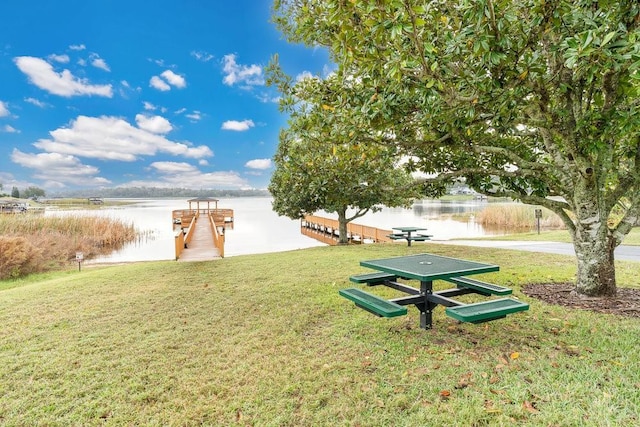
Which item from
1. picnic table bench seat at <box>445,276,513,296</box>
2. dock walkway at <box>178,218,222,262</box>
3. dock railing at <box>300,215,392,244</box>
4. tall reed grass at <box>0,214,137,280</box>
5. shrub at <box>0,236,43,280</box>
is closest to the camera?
picnic table bench seat at <box>445,276,513,296</box>

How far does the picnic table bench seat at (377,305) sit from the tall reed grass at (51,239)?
39.9 ft

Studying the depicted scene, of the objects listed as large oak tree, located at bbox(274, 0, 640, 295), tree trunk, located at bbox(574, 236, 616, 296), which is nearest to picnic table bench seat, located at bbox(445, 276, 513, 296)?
tree trunk, located at bbox(574, 236, 616, 296)

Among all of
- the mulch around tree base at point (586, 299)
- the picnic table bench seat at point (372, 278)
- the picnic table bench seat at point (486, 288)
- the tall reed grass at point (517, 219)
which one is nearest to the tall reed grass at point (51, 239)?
the picnic table bench seat at point (372, 278)

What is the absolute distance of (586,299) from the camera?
14.5 feet

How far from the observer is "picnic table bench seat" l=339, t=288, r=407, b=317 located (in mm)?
2952

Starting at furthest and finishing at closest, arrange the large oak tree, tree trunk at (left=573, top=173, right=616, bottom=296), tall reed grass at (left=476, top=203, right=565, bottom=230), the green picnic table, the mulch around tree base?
1. tall reed grass at (left=476, top=203, right=565, bottom=230)
2. tree trunk at (left=573, top=173, right=616, bottom=296)
3. the mulch around tree base
4. the green picnic table
5. the large oak tree

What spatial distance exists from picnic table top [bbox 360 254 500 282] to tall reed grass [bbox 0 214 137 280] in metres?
12.3

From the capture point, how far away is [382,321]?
157 inches

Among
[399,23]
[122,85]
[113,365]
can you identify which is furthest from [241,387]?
[122,85]

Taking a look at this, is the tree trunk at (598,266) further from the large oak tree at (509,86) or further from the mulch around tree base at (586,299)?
the mulch around tree base at (586,299)

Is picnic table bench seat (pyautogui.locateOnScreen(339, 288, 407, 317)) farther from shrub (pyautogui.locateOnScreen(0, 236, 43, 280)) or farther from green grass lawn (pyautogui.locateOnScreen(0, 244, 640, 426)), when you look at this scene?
shrub (pyautogui.locateOnScreen(0, 236, 43, 280))

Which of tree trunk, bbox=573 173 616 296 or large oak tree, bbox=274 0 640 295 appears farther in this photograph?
tree trunk, bbox=573 173 616 296

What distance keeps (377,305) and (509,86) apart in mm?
2540

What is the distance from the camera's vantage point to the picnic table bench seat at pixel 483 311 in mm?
2754
